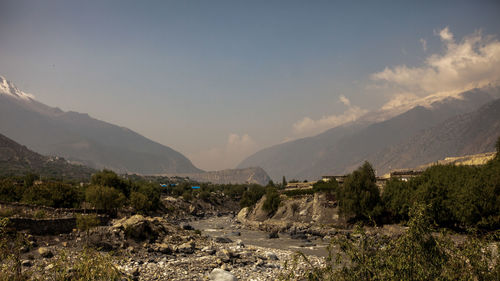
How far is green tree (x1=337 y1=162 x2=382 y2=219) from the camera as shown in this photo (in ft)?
209

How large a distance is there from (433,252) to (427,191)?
43675 mm

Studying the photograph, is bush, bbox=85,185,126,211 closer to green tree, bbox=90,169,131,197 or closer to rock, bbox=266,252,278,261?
green tree, bbox=90,169,131,197

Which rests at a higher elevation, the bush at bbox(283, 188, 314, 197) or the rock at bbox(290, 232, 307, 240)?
the bush at bbox(283, 188, 314, 197)

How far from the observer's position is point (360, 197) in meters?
64.8

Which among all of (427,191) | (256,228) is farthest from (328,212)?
(427,191)

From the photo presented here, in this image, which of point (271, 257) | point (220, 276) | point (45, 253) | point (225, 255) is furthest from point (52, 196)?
point (220, 276)

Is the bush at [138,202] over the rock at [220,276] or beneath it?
over

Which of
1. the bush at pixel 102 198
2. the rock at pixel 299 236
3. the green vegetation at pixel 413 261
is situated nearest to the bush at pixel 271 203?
the rock at pixel 299 236

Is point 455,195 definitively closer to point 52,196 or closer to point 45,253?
point 45,253

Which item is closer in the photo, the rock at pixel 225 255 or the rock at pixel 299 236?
the rock at pixel 225 255

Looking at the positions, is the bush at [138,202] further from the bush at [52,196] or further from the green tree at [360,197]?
the green tree at [360,197]

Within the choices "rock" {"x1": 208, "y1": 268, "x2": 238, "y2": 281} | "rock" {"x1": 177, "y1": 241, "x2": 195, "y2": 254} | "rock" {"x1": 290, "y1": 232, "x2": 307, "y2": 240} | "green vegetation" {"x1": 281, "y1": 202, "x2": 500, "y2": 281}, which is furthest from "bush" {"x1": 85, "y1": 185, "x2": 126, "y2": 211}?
"green vegetation" {"x1": 281, "y1": 202, "x2": 500, "y2": 281}

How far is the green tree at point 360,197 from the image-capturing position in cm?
6375

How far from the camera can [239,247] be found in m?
45.9
